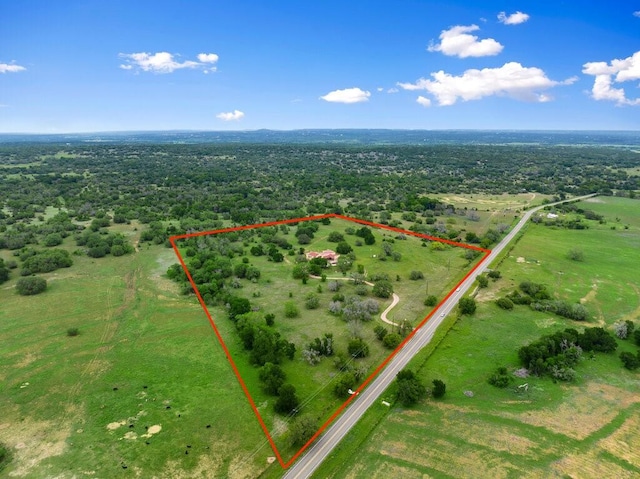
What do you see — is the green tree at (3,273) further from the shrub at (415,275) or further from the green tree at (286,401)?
the shrub at (415,275)

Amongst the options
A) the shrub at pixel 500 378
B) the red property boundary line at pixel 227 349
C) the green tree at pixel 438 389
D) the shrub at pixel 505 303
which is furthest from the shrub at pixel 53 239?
the shrub at pixel 505 303

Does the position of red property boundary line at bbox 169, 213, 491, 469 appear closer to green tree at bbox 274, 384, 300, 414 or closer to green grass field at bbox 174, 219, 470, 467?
green grass field at bbox 174, 219, 470, 467

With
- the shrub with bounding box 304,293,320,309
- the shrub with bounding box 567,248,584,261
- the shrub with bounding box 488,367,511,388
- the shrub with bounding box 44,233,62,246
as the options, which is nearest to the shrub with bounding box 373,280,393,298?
the shrub with bounding box 304,293,320,309

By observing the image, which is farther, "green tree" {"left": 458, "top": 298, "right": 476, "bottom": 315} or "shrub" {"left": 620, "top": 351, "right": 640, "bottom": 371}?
"green tree" {"left": 458, "top": 298, "right": 476, "bottom": 315}

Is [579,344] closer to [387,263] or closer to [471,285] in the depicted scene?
[471,285]

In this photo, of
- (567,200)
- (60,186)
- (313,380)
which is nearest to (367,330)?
(313,380)
